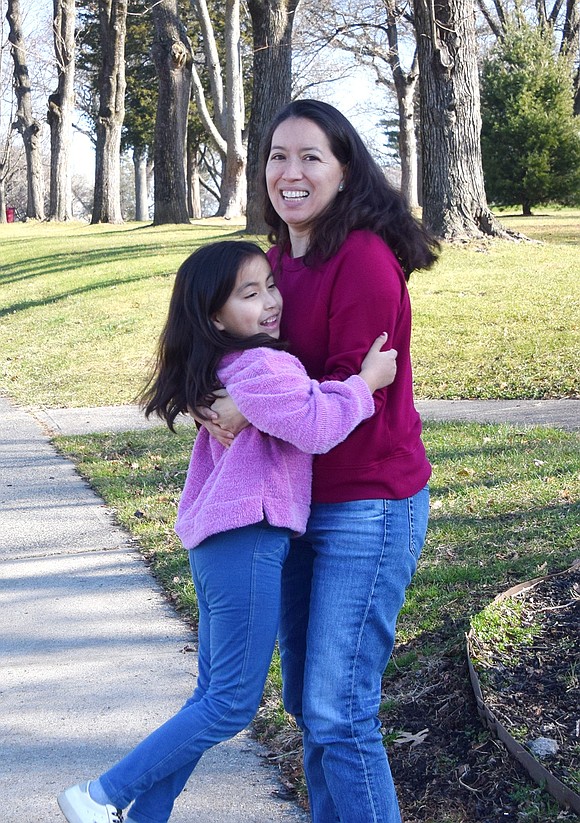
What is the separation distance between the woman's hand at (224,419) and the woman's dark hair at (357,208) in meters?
0.39

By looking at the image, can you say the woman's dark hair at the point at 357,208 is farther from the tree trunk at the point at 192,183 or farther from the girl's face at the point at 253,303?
the tree trunk at the point at 192,183

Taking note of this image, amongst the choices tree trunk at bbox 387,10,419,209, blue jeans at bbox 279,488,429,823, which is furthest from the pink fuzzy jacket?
tree trunk at bbox 387,10,419,209

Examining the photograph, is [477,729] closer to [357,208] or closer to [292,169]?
[357,208]

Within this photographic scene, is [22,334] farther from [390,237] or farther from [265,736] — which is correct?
[390,237]

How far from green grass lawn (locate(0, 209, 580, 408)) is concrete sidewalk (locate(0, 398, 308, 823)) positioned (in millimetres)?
3622

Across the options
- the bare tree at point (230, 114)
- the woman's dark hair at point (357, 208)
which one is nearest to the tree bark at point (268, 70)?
the bare tree at point (230, 114)

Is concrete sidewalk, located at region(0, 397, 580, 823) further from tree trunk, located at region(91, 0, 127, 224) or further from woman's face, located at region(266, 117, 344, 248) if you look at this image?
tree trunk, located at region(91, 0, 127, 224)

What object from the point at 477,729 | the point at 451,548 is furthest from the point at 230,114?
the point at 477,729

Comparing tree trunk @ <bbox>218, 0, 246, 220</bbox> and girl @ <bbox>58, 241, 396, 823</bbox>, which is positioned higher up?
tree trunk @ <bbox>218, 0, 246, 220</bbox>

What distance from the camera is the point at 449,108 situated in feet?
43.1

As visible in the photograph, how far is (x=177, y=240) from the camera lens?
1908 cm

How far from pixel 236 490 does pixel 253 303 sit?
0.44 meters

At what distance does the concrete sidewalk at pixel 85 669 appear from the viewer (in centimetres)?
303

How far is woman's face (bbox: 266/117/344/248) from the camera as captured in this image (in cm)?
245
